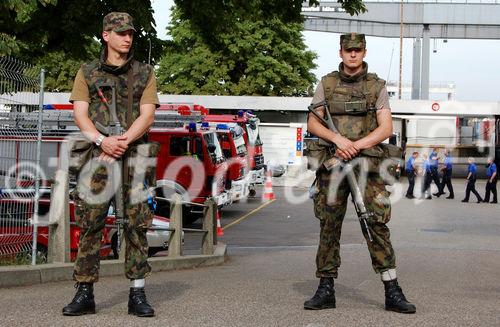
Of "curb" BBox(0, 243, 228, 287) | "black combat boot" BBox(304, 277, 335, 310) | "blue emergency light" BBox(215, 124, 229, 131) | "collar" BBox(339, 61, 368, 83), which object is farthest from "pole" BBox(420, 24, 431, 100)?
"black combat boot" BBox(304, 277, 335, 310)

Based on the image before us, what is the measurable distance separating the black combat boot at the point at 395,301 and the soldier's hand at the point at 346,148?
876mm

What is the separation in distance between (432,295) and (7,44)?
606 centimetres

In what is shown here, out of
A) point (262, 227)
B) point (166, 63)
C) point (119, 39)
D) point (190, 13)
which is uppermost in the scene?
point (166, 63)

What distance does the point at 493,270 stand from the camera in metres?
10.1

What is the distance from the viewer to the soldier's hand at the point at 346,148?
5781mm

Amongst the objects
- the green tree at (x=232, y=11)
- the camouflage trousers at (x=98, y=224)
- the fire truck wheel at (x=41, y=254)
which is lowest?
the fire truck wheel at (x=41, y=254)

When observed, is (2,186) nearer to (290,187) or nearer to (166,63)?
(290,187)

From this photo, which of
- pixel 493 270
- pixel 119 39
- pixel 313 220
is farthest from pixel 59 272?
pixel 313 220

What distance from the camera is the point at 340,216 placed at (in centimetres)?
597

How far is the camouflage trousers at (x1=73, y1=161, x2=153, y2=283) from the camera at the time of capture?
556cm

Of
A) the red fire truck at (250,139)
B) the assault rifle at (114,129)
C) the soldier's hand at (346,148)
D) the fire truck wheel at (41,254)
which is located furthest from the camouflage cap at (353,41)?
the red fire truck at (250,139)

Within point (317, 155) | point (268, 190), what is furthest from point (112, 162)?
point (268, 190)

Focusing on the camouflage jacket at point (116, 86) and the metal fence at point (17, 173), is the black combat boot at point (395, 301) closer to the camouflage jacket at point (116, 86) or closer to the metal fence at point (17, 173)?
the camouflage jacket at point (116, 86)

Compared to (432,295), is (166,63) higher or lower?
higher
